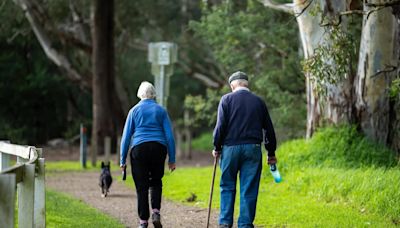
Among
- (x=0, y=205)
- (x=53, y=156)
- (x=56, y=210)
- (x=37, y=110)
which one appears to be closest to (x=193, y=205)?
(x=56, y=210)

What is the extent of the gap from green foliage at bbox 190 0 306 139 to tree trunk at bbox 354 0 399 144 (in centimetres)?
716

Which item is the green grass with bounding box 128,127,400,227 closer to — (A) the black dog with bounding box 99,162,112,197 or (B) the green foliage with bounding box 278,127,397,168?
(B) the green foliage with bounding box 278,127,397,168

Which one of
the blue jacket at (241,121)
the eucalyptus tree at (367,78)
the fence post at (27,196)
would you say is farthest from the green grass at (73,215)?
the eucalyptus tree at (367,78)

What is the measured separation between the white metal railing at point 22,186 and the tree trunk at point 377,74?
8.26 m

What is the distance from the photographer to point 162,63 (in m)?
19.0

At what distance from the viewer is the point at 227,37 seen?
26109 millimetres

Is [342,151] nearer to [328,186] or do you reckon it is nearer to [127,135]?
[328,186]

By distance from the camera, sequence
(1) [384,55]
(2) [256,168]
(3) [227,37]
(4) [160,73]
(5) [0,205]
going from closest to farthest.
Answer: (5) [0,205] → (2) [256,168] → (1) [384,55] → (4) [160,73] → (3) [227,37]

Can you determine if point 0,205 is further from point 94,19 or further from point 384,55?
point 94,19

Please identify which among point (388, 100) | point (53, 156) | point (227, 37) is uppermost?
point (227, 37)

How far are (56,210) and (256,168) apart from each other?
4.48 metres

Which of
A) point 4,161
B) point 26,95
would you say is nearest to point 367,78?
point 4,161

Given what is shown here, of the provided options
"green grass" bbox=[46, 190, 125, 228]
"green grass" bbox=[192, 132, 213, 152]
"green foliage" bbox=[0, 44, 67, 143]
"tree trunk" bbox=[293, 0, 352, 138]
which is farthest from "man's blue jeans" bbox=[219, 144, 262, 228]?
"green grass" bbox=[192, 132, 213, 152]

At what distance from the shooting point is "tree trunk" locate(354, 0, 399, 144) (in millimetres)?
16469
